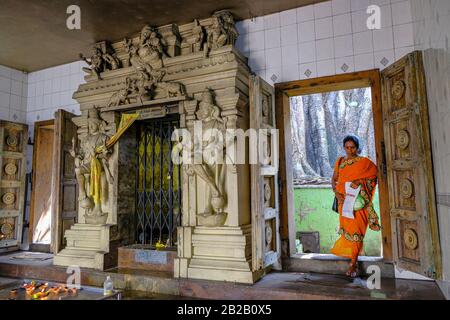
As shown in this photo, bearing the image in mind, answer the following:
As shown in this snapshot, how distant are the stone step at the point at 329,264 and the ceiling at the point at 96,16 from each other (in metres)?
3.13

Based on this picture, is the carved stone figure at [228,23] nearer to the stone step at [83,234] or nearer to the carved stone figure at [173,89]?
the carved stone figure at [173,89]

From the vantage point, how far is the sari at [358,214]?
372cm

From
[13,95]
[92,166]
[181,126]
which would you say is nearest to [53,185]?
[92,166]

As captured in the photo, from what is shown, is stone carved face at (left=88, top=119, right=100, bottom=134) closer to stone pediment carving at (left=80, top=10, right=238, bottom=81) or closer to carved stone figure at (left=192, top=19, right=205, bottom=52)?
stone pediment carving at (left=80, top=10, right=238, bottom=81)

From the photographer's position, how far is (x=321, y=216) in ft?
29.0

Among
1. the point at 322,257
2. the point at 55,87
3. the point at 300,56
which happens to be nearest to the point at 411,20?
the point at 300,56

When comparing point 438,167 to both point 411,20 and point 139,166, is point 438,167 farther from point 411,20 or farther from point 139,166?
point 139,166

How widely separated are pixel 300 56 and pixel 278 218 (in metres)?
2.05

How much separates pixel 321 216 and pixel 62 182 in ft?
20.7

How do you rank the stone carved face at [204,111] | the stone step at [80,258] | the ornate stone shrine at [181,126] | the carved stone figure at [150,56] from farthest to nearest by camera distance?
the carved stone figure at [150,56]
the stone step at [80,258]
the stone carved face at [204,111]
the ornate stone shrine at [181,126]

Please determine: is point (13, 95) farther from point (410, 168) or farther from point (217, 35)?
point (410, 168)

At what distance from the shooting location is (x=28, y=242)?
5.94 meters

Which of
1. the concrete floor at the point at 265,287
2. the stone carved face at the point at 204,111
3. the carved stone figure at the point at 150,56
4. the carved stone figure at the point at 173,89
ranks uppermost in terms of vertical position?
the carved stone figure at the point at 150,56

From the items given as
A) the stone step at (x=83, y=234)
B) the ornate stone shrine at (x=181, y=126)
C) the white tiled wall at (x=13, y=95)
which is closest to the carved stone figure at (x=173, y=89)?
the ornate stone shrine at (x=181, y=126)
